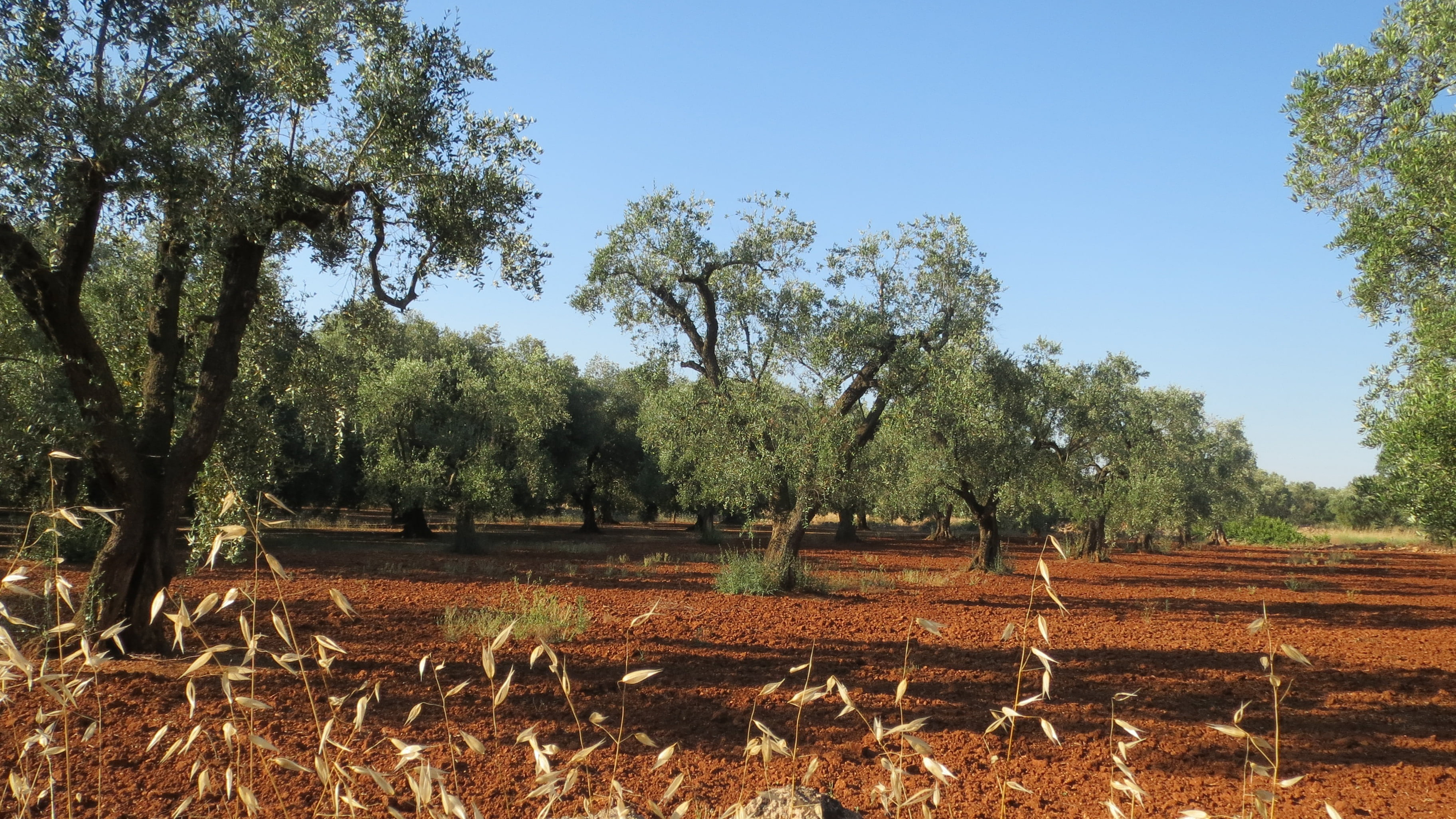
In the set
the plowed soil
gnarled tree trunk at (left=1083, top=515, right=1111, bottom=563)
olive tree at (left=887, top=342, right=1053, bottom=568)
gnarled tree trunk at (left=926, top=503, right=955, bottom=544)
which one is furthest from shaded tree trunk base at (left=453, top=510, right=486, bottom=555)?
gnarled tree trunk at (left=926, top=503, right=955, bottom=544)

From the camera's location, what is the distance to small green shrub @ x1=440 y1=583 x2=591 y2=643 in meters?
11.1

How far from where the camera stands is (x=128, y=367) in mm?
11016

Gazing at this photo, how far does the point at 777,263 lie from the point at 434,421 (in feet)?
54.8

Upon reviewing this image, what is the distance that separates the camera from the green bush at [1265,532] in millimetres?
57469

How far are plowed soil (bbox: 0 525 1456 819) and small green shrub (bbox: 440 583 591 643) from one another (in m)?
0.24

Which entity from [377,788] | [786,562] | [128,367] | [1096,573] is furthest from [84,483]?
[1096,573]

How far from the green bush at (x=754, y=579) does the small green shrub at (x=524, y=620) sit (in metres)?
4.96

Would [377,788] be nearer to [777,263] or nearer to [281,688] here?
[281,688]

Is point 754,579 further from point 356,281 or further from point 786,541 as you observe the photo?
point 356,281

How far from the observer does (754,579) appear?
703 inches

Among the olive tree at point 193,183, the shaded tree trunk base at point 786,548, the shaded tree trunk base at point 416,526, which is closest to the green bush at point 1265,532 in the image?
the shaded tree trunk base at point 786,548

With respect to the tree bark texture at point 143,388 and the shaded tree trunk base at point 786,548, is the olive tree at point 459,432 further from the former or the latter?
the tree bark texture at point 143,388

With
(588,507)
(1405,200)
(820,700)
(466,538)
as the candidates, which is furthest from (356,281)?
(588,507)

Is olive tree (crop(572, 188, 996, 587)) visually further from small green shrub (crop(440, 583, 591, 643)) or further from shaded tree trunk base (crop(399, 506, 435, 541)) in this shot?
shaded tree trunk base (crop(399, 506, 435, 541))
